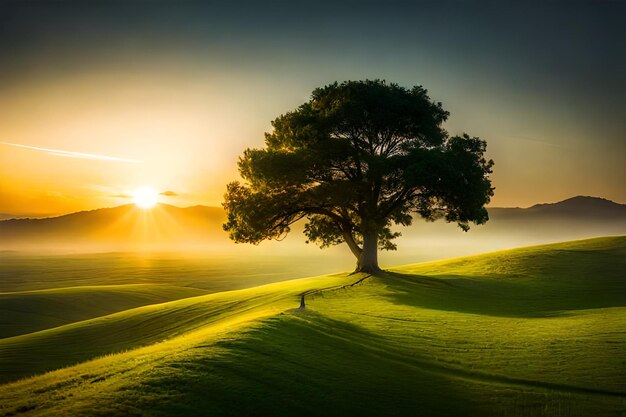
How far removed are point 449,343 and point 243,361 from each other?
9.51m

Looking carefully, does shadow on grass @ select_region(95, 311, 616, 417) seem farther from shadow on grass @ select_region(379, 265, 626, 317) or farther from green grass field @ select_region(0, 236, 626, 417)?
shadow on grass @ select_region(379, 265, 626, 317)

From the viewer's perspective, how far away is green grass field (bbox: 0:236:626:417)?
10328mm

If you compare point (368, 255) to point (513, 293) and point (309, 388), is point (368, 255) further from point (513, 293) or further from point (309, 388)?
point (309, 388)

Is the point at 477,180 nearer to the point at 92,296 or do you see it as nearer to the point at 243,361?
the point at 243,361

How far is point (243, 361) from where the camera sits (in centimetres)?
1230

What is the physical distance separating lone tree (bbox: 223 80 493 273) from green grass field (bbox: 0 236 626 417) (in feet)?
27.0

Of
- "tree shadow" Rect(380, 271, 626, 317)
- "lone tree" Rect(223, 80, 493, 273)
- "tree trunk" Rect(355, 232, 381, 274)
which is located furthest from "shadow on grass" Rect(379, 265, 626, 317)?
"lone tree" Rect(223, 80, 493, 273)

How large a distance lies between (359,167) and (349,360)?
85.7 ft

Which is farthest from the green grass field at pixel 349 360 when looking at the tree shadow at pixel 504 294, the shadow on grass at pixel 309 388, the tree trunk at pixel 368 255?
the tree trunk at pixel 368 255

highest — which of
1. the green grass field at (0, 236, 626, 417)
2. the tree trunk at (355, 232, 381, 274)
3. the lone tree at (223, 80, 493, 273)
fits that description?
the lone tree at (223, 80, 493, 273)

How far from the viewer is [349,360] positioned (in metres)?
14.2

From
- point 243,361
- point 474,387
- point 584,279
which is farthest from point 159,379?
point 584,279

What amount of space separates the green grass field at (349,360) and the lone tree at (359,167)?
8.22 meters

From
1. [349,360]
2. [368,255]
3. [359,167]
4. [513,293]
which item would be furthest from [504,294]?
[349,360]
